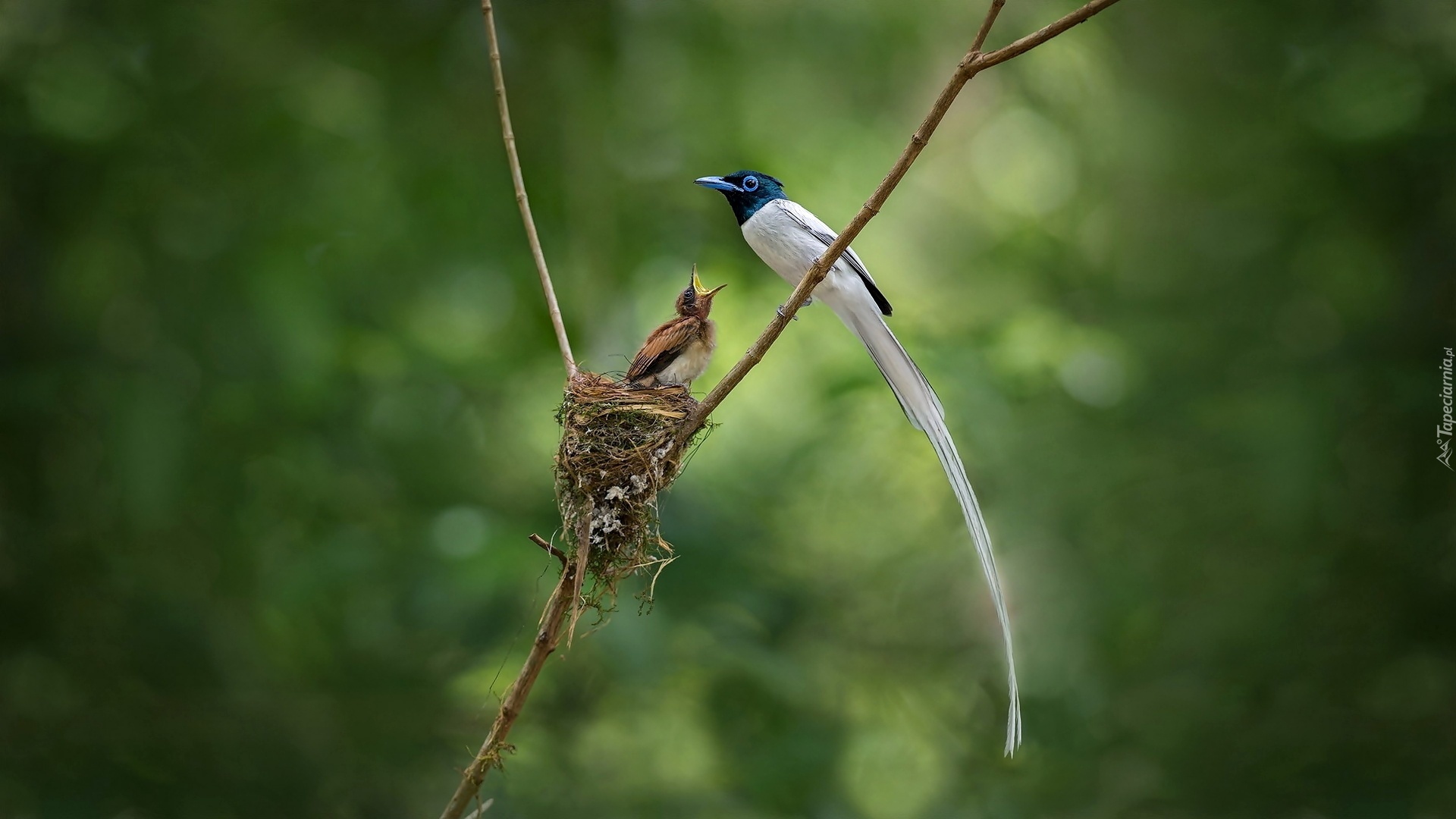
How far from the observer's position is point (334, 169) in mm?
4219

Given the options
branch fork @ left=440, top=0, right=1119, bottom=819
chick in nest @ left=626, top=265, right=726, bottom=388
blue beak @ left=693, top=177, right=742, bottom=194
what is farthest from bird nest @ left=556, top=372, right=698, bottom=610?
blue beak @ left=693, top=177, right=742, bottom=194

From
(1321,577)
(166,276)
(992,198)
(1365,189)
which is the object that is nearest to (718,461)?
(992,198)

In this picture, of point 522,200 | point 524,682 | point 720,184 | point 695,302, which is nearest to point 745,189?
point 720,184

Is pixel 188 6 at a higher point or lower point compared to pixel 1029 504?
higher

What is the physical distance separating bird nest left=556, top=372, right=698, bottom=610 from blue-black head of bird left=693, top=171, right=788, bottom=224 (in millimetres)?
588

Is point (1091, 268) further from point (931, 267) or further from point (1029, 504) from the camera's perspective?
point (1029, 504)

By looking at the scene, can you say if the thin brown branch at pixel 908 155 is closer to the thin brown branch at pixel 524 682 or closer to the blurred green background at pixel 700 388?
the thin brown branch at pixel 524 682

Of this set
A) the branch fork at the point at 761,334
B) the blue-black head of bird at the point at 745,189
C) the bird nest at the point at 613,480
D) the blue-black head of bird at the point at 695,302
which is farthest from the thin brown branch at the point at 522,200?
the blue-black head of bird at the point at 695,302

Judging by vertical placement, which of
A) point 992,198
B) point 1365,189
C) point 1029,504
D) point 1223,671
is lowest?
point 1223,671

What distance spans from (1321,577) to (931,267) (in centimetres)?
194

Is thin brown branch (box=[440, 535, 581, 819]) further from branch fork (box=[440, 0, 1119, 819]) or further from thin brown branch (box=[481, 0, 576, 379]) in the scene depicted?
thin brown branch (box=[481, 0, 576, 379])

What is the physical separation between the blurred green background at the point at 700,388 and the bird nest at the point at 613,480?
2.95 ft

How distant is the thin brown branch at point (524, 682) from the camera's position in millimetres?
2045

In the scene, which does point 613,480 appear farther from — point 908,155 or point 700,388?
point 700,388
